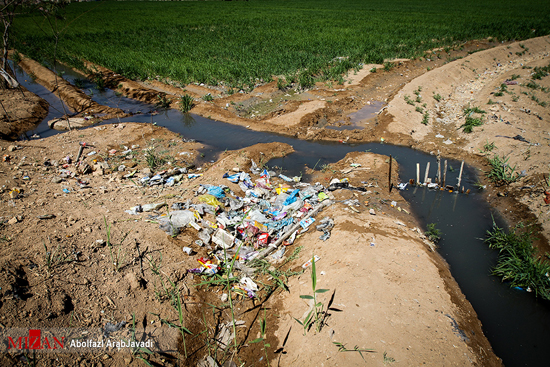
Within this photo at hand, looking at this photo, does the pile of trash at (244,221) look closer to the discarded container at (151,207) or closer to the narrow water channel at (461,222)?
the discarded container at (151,207)

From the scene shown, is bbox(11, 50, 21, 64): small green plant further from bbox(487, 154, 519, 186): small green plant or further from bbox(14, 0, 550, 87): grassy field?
bbox(487, 154, 519, 186): small green plant

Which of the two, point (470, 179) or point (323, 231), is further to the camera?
point (470, 179)

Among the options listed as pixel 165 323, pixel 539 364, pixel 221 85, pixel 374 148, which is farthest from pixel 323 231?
pixel 221 85

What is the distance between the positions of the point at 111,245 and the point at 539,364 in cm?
619

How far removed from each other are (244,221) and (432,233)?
12.5ft

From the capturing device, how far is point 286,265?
468 cm

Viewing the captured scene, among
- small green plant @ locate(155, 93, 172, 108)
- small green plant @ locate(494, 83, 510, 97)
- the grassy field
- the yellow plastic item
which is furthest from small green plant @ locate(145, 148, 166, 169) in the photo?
small green plant @ locate(494, 83, 510, 97)

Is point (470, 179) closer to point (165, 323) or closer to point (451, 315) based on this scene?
point (451, 315)

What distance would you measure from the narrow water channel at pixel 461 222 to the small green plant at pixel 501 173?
1.45ft

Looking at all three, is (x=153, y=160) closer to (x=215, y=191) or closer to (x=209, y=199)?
(x=215, y=191)

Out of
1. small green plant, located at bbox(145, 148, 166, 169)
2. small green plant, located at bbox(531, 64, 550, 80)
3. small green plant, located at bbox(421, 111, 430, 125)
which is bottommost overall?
small green plant, located at bbox(421, 111, 430, 125)

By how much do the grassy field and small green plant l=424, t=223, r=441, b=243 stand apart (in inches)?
367

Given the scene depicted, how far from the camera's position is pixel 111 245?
4.35 metres

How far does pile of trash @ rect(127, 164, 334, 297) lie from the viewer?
470cm
